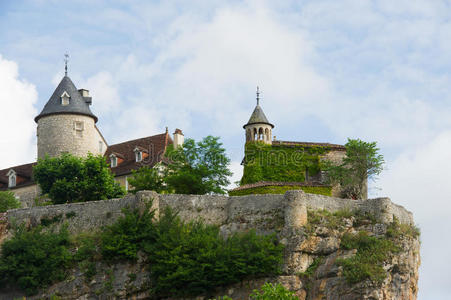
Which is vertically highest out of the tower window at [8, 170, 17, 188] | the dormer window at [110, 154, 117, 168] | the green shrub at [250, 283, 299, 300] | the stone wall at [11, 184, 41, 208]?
the dormer window at [110, 154, 117, 168]

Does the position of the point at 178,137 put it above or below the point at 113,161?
above

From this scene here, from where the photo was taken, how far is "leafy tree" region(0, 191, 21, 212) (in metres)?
62.5

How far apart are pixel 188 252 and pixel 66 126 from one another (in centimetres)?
2082

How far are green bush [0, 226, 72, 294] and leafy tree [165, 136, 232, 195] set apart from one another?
8.93m

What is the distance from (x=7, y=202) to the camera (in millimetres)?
63000

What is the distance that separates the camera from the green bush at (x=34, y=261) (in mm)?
48625

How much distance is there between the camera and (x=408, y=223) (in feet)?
167

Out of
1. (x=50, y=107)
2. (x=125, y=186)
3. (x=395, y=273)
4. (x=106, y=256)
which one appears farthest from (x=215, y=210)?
(x=50, y=107)

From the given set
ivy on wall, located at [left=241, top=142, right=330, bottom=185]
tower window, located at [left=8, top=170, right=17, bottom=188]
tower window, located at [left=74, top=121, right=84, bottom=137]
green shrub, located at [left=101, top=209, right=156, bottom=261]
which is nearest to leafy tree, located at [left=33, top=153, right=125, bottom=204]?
tower window, located at [left=74, top=121, right=84, bottom=137]

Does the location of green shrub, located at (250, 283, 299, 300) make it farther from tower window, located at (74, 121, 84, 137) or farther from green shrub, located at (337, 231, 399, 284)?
tower window, located at (74, 121, 84, 137)

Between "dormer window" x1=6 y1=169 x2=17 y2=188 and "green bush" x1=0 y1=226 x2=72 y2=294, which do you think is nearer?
"green bush" x1=0 y1=226 x2=72 y2=294

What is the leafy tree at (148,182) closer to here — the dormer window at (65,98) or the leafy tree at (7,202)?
the dormer window at (65,98)

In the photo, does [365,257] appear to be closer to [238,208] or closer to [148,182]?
[238,208]

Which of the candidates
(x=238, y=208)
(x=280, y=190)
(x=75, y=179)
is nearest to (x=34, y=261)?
(x=75, y=179)
